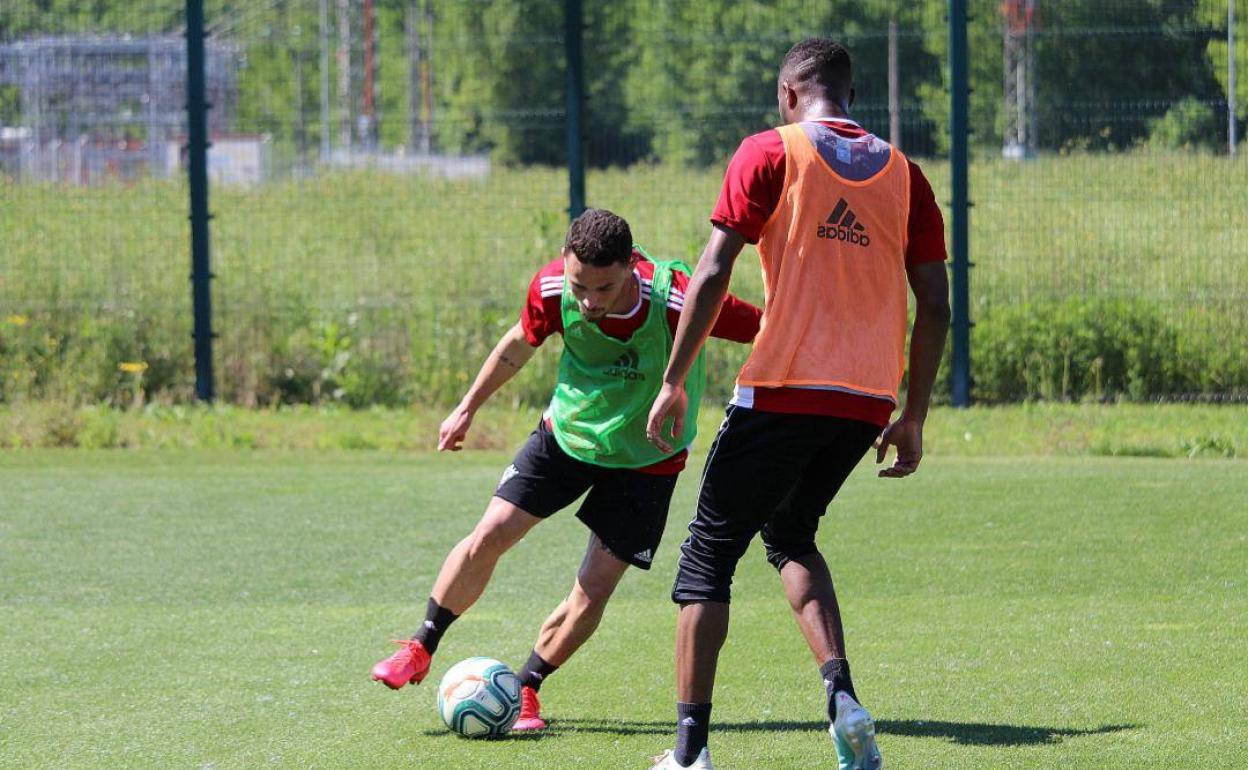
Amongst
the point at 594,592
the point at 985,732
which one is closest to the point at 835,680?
the point at 985,732

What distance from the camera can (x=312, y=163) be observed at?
44.5 feet

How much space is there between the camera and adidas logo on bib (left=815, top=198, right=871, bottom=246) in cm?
453

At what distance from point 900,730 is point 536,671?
1.16 m

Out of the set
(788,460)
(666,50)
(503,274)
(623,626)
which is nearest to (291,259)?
(503,274)

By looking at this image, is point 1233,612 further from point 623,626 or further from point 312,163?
point 312,163

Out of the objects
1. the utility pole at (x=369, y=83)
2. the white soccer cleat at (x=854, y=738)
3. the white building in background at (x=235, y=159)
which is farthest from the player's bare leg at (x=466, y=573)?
the white building in background at (x=235, y=159)

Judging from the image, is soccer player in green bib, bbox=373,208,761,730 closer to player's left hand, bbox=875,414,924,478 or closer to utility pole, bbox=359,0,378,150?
player's left hand, bbox=875,414,924,478

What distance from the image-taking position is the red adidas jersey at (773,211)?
14.6 feet

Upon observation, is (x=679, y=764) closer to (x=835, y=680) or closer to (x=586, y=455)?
(x=835, y=680)

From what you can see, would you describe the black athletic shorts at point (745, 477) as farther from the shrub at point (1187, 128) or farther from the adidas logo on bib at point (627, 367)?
the shrub at point (1187, 128)

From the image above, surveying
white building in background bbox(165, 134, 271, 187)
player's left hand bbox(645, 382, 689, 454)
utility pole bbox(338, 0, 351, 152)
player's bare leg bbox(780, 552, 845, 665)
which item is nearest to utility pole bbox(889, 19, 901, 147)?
utility pole bbox(338, 0, 351, 152)

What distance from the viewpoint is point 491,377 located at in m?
5.59

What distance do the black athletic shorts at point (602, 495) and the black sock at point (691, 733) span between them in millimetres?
936

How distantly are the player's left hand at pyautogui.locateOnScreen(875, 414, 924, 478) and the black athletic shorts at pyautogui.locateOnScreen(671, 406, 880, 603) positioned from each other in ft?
0.41
